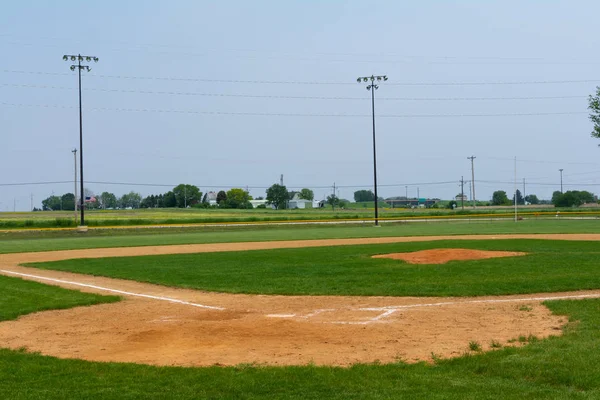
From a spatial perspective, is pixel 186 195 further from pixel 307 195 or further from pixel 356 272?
pixel 356 272

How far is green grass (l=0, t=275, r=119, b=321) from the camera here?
1314 centimetres

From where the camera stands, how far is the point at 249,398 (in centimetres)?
627

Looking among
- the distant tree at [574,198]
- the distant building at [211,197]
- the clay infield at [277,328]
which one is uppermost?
the distant building at [211,197]

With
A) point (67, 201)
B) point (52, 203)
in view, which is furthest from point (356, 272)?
point (52, 203)

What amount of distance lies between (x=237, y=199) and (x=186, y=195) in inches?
485

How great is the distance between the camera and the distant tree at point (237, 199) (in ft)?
466

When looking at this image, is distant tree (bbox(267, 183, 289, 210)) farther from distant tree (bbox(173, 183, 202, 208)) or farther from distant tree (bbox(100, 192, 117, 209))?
distant tree (bbox(100, 192, 117, 209))

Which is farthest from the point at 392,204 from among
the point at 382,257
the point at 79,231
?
the point at 382,257

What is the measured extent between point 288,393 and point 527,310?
691cm

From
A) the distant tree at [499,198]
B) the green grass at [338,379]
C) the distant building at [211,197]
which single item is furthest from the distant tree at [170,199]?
the green grass at [338,379]

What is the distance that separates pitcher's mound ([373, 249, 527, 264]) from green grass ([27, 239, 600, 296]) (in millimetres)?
657

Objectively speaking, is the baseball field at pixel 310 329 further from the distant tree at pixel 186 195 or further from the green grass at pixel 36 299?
the distant tree at pixel 186 195

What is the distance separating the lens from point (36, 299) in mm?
14547

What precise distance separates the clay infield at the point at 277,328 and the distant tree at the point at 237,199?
417 ft
